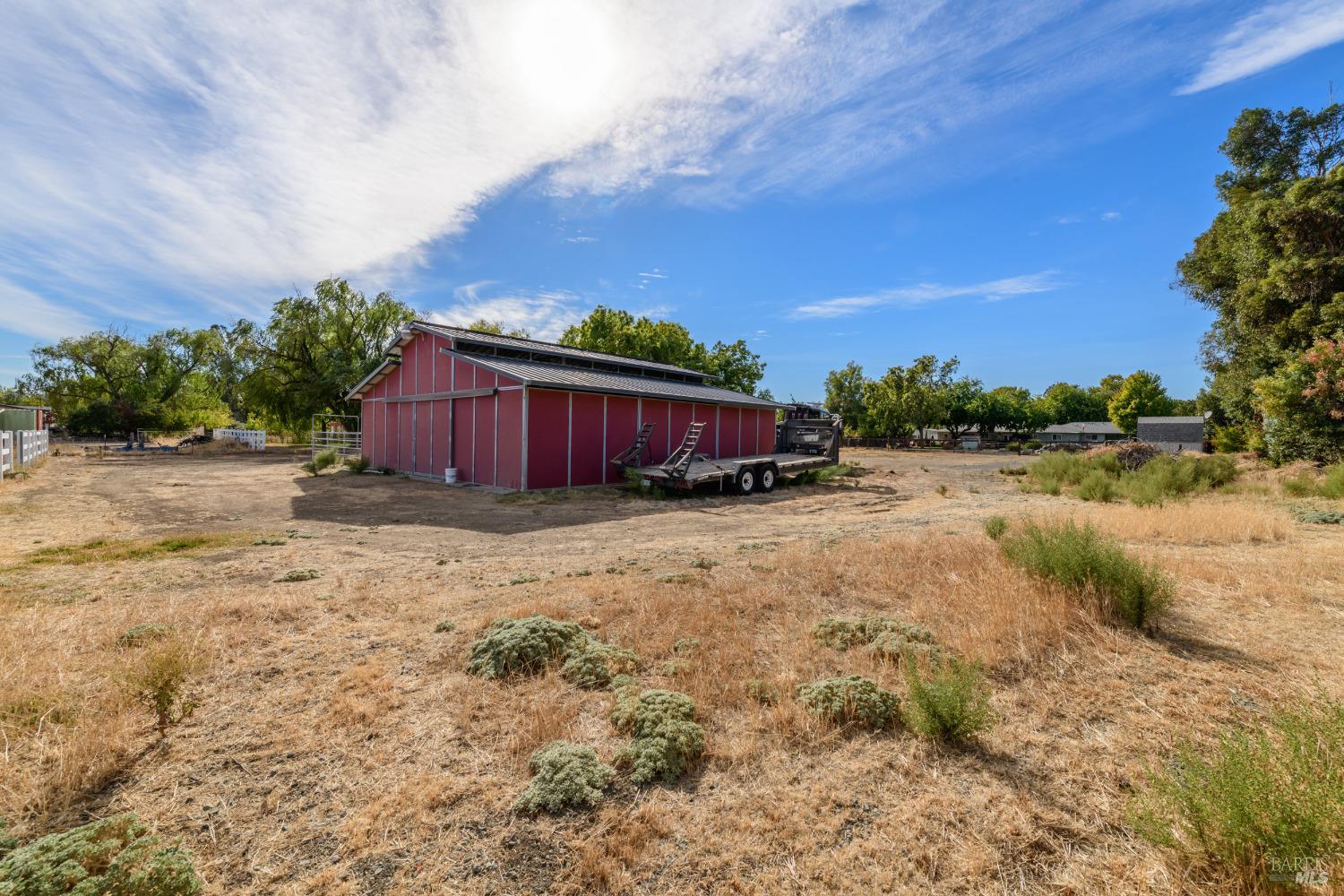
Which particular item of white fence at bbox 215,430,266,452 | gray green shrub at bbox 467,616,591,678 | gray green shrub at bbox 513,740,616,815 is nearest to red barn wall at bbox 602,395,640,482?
gray green shrub at bbox 467,616,591,678

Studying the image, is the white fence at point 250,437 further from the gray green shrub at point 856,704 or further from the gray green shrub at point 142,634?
the gray green shrub at point 856,704

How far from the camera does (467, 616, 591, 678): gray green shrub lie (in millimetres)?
4535

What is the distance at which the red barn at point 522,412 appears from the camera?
17.8 meters

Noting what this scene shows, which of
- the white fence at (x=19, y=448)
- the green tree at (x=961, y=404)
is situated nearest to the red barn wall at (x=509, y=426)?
the white fence at (x=19, y=448)

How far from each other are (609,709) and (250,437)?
151 ft

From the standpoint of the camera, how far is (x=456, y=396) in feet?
66.2

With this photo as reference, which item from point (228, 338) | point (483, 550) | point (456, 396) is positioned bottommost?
point (483, 550)

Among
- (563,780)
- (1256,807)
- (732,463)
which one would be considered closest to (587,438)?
(732,463)

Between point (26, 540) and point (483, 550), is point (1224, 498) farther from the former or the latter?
point (26, 540)

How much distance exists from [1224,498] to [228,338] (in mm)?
57894

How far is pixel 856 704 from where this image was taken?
12.7ft

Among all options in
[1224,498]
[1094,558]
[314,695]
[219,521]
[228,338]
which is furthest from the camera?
[228,338]

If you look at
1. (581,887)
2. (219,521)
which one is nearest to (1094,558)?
(581,887)

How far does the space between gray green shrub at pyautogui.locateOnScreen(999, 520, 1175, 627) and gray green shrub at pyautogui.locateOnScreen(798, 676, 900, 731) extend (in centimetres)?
299
